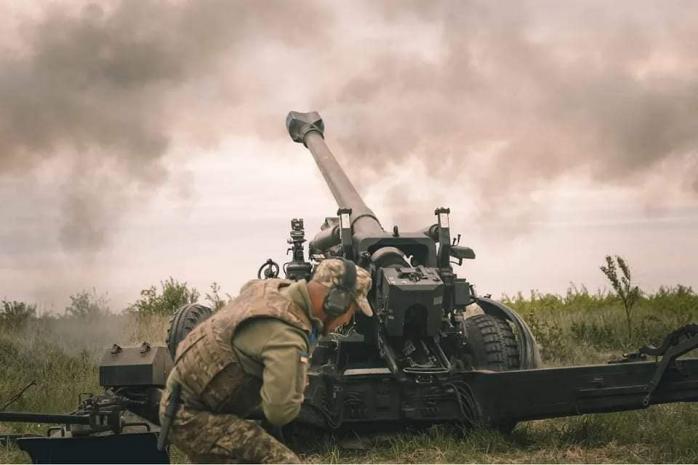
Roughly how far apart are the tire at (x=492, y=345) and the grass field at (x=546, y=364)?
23.2 inches

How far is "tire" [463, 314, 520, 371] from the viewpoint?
8820mm

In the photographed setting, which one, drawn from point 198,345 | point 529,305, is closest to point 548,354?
point 529,305

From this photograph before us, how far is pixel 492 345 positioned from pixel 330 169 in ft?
8.89

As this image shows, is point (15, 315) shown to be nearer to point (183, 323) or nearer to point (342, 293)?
point (183, 323)

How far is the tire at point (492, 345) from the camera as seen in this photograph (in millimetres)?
8820

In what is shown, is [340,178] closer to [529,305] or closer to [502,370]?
[502,370]

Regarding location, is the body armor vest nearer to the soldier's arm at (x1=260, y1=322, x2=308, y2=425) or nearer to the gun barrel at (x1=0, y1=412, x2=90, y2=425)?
the soldier's arm at (x1=260, y1=322, x2=308, y2=425)

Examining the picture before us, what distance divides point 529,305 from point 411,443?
957cm

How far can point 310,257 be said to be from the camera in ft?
31.6

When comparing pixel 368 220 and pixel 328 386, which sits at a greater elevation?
pixel 368 220

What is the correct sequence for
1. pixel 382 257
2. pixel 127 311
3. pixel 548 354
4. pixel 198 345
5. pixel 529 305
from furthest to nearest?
pixel 529 305 → pixel 127 311 → pixel 548 354 → pixel 382 257 → pixel 198 345

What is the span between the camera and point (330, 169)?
1063cm

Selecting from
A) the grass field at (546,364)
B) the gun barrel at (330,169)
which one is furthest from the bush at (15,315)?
the gun barrel at (330,169)

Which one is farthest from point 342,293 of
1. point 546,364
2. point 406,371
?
point 546,364
